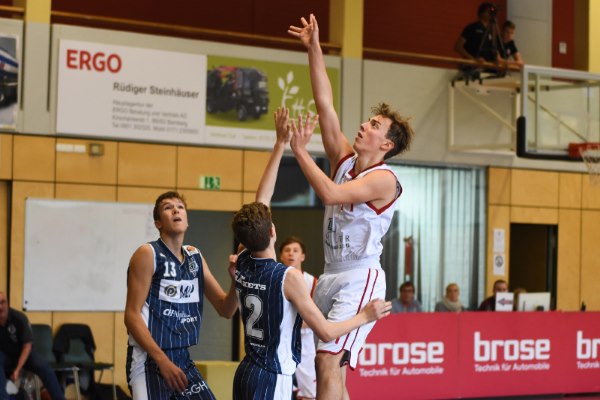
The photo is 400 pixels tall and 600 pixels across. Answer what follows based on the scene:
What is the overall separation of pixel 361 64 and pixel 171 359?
1072 cm

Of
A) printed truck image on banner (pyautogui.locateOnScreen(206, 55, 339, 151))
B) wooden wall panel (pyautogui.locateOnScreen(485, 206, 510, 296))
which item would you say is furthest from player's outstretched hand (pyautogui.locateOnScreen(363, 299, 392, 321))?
wooden wall panel (pyautogui.locateOnScreen(485, 206, 510, 296))

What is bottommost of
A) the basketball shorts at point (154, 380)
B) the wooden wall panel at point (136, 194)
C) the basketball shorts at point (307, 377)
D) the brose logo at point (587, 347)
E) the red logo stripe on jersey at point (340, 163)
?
the brose logo at point (587, 347)

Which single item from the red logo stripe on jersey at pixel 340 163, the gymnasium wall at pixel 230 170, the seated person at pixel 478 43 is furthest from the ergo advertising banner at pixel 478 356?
the red logo stripe on jersey at pixel 340 163

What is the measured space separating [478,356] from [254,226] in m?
9.01

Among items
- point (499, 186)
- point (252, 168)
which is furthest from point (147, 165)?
point (499, 186)

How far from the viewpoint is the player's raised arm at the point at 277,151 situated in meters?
5.75

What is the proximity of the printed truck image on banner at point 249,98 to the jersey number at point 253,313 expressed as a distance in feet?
31.9

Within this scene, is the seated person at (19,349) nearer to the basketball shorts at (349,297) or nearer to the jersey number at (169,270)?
the jersey number at (169,270)

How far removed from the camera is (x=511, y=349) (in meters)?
14.1

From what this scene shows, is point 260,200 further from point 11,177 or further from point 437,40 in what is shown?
point 437,40

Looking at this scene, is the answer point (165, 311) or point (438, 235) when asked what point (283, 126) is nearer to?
point (165, 311)

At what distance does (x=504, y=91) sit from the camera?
1761 cm

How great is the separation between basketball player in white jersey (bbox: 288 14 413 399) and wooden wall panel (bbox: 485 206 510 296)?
11434 millimetres

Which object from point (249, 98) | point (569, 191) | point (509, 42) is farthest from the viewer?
point (569, 191)
